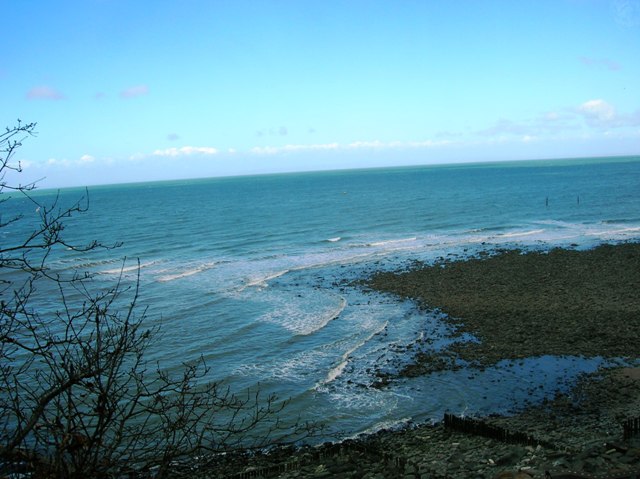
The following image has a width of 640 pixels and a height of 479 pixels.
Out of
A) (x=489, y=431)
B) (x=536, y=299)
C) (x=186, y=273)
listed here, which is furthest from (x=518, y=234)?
(x=489, y=431)

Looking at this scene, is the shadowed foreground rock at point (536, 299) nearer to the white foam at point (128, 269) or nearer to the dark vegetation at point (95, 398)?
the dark vegetation at point (95, 398)

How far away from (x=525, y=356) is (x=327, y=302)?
505 inches

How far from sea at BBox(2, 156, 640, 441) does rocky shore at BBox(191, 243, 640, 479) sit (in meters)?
1.10

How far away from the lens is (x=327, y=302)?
3134 cm

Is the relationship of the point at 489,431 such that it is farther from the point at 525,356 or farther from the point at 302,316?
the point at 302,316

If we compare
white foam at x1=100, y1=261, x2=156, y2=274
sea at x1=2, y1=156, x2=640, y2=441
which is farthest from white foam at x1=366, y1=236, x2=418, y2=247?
white foam at x1=100, y1=261, x2=156, y2=274

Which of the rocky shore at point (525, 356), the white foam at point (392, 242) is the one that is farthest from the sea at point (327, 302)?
the rocky shore at point (525, 356)

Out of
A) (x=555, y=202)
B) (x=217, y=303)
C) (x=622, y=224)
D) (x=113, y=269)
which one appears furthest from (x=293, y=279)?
(x=555, y=202)

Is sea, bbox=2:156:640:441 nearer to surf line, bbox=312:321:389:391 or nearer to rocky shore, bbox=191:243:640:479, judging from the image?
surf line, bbox=312:321:389:391

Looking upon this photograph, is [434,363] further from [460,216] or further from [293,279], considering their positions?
[460,216]

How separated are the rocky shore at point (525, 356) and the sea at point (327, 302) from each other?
1.10m

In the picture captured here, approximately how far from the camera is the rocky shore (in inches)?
498

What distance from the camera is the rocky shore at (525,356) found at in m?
12.7

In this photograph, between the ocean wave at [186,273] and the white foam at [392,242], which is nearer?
the ocean wave at [186,273]
